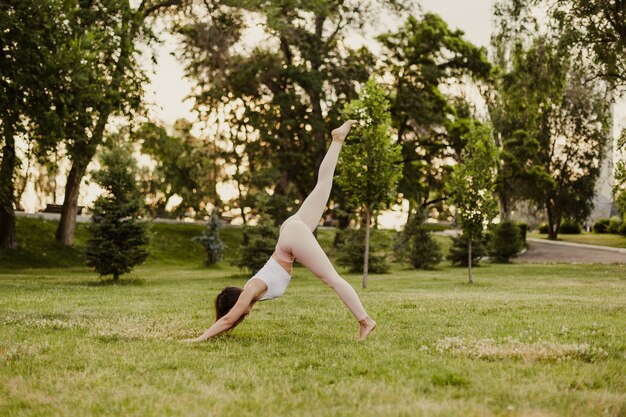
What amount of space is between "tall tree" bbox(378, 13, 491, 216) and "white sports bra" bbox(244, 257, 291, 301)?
1226 inches

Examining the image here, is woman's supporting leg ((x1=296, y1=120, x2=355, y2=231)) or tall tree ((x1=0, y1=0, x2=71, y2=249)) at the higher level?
tall tree ((x1=0, y1=0, x2=71, y2=249))

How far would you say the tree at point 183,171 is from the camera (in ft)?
138

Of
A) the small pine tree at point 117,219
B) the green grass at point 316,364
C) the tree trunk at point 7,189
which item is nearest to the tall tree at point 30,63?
the tree trunk at point 7,189

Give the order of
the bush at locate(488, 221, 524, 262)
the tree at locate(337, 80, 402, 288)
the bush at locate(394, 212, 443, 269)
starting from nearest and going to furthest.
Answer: the tree at locate(337, 80, 402, 288), the bush at locate(394, 212, 443, 269), the bush at locate(488, 221, 524, 262)

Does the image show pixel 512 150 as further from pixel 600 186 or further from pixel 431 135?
pixel 600 186

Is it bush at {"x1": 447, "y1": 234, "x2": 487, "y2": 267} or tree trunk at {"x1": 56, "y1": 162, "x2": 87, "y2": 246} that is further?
bush at {"x1": 447, "y1": 234, "x2": 487, "y2": 267}

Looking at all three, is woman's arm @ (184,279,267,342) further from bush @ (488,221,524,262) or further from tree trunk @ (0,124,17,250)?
bush @ (488,221,524,262)

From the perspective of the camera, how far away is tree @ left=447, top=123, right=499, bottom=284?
79.9ft

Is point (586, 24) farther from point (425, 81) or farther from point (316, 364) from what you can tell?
point (316, 364)

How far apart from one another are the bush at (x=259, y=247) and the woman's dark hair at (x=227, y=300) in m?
20.1

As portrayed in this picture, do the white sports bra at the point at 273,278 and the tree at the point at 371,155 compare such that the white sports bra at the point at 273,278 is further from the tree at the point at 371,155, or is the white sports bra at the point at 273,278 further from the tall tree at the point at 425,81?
the tall tree at the point at 425,81

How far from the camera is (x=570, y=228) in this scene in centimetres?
7294

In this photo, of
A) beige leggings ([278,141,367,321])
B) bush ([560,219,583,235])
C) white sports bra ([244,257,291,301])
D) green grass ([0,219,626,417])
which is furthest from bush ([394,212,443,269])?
bush ([560,219,583,235])

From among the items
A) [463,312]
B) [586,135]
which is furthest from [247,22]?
[586,135]
